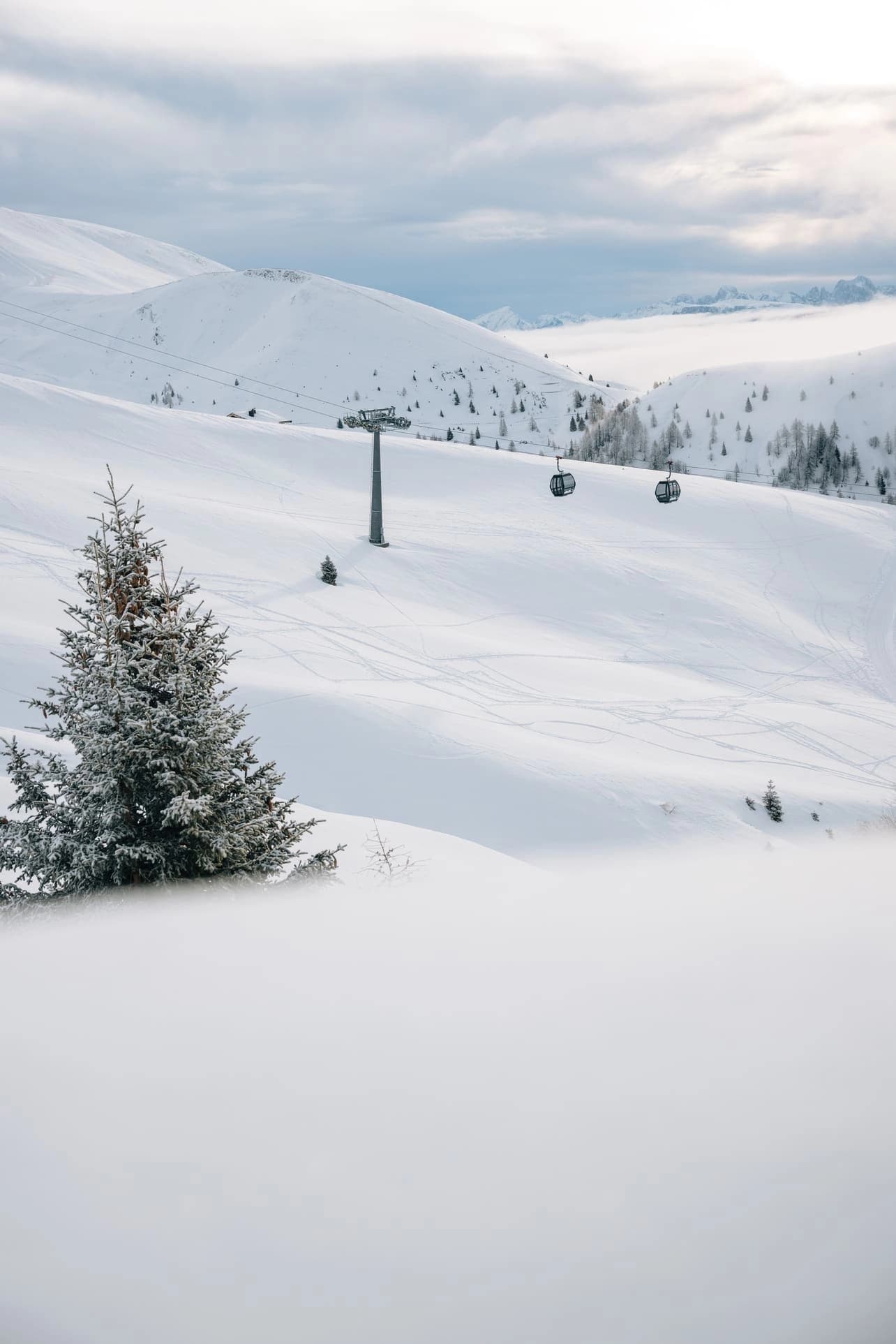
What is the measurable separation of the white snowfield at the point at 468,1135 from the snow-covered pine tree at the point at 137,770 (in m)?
4.11

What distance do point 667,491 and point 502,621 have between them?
572 inches

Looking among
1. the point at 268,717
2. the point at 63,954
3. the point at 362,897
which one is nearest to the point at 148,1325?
the point at 63,954

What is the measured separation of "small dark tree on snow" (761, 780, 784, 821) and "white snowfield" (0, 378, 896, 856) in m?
0.27

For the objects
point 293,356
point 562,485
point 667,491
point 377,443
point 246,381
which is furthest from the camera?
point 293,356

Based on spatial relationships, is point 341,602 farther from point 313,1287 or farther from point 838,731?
point 313,1287

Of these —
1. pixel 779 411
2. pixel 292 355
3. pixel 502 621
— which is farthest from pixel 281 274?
pixel 502 621

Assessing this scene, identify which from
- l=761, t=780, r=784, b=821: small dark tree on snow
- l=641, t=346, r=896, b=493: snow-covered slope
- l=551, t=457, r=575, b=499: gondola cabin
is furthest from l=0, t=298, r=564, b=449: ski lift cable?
l=761, t=780, r=784, b=821: small dark tree on snow

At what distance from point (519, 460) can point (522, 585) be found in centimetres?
1459

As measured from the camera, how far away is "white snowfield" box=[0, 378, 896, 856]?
1762 cm

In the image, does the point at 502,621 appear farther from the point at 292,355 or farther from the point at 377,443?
the point at 292,355

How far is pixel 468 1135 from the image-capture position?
176cm

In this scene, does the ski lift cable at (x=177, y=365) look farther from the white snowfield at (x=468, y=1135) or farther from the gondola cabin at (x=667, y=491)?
the white snowfield at (x=468, y=1135)

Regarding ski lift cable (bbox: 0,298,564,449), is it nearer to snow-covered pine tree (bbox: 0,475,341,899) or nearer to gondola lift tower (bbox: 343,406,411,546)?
gondola lift tower (bbox: 343,406,411,546)

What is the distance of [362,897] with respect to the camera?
2.79 metres
